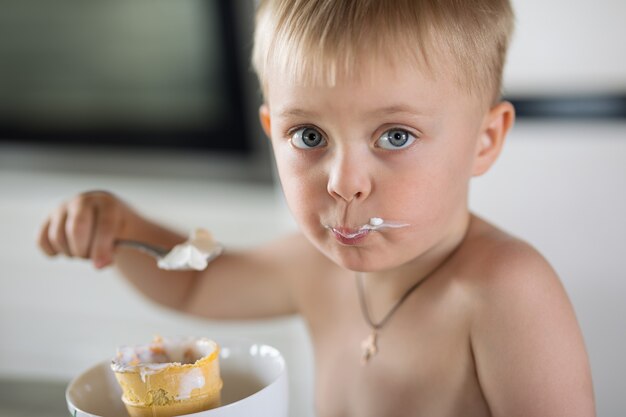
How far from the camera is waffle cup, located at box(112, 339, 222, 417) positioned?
611 millimetres

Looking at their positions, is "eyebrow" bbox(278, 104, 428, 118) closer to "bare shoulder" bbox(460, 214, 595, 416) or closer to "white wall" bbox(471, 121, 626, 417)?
"bare shoulder" bbox(460, 214, 595, 416)

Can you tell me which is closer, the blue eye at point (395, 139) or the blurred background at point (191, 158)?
the blue eye at point (395, 139)

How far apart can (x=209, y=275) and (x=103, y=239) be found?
152 millimetres

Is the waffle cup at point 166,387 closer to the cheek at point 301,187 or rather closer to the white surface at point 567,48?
the cheek at point 301,187

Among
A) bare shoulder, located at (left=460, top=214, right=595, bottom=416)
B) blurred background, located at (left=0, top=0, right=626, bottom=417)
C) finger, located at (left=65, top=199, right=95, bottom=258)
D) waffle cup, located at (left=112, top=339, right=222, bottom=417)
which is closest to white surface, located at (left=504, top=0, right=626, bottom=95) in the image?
blurred background, located at (left=0, top=0, right=626, bottom=417)

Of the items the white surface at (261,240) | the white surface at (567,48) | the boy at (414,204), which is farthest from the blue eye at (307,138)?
the white surface at (567,48)

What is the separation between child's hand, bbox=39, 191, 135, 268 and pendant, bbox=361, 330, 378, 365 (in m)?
0.28

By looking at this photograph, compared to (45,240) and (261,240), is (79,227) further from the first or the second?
(261,240)

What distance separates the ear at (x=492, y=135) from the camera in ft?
2.57

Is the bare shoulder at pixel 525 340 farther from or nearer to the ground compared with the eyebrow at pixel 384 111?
nearer to the ground

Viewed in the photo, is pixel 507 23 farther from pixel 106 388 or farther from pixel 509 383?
pixel 106 388

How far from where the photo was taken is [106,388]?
0.69m

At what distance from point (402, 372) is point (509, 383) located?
5.4 inches

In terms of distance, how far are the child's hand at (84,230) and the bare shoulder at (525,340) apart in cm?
38
